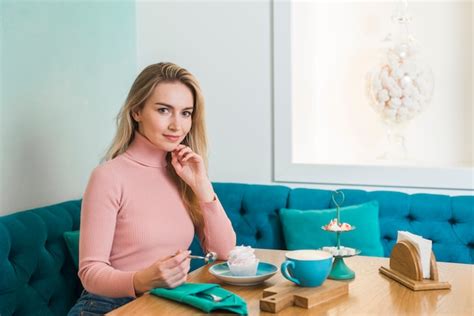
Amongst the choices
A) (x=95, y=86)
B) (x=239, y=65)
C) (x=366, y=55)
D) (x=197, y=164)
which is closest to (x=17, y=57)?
(x=95, y=86)

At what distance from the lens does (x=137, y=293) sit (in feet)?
4.79

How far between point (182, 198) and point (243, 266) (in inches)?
17.5

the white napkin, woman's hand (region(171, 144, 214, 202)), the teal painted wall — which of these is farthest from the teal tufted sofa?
the white napkin

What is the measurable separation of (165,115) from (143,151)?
13 centimetres

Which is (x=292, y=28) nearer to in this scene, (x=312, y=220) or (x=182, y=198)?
(x=312, y=220)

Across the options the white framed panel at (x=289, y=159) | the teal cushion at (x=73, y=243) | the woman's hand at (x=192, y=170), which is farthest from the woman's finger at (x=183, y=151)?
the white framed panel at (x=289, y=159)

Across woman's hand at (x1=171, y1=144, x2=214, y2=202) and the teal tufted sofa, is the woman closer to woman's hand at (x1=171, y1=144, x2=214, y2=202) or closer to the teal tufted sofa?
woman's hand at (x1=171, y1=144, x2=214, y2=202)

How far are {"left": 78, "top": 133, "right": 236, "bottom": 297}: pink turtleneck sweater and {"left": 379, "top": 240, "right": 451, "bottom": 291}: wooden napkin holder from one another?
20.7 inches

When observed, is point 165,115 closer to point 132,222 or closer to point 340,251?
point 132,222

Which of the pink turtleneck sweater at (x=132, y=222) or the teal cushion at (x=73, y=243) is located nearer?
the pink turtleneck sweater at (x=132, y=222)

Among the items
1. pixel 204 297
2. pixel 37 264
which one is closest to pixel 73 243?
pixel 37 264

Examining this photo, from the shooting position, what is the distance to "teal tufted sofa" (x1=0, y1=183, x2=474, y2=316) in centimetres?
184

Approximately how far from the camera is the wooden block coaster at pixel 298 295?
125 cm

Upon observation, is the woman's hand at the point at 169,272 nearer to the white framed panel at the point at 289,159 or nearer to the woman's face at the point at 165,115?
the woman's face at the point at 165,115
